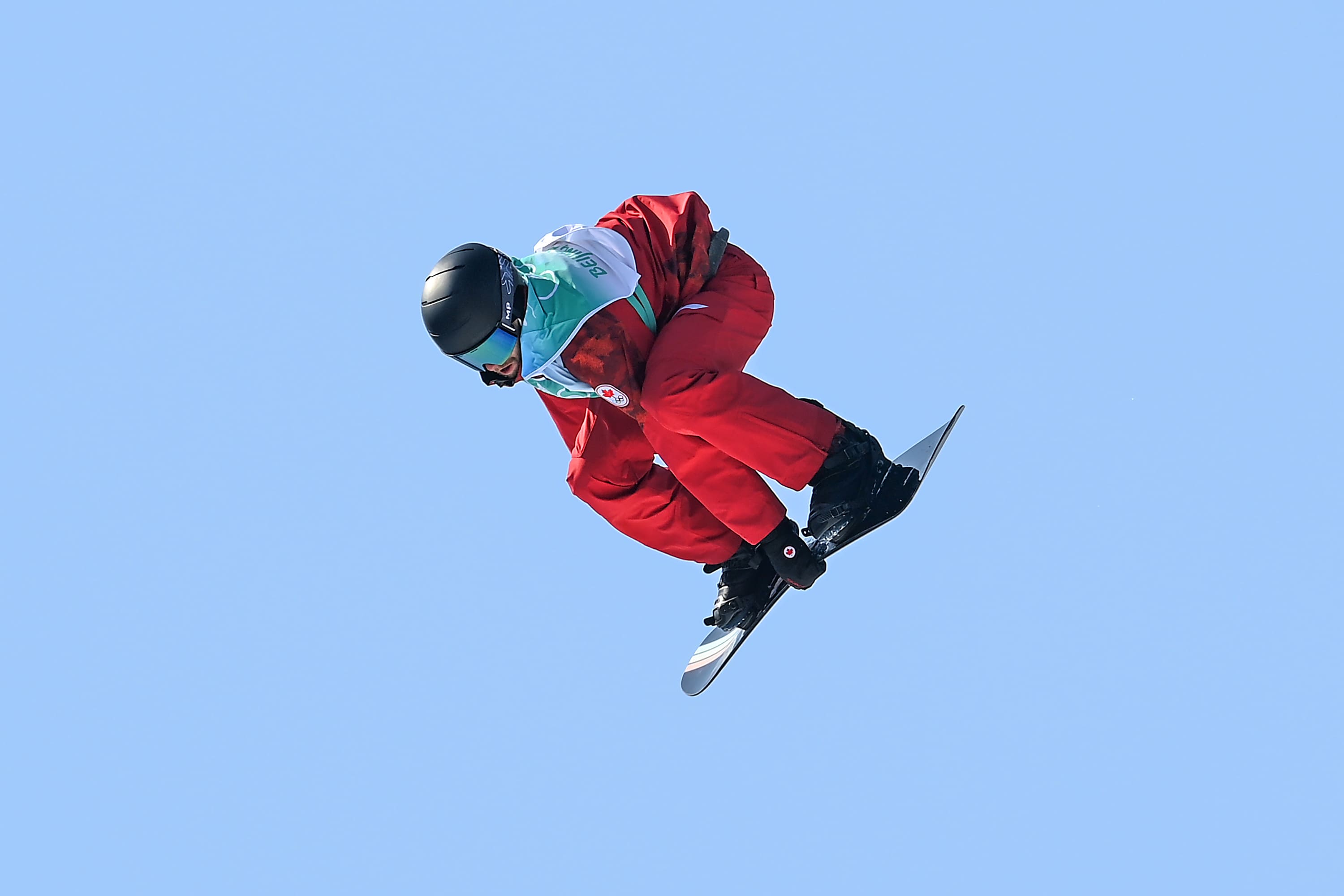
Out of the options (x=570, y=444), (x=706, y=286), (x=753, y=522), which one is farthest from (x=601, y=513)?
(x=706, y=286)

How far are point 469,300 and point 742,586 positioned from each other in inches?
80.8

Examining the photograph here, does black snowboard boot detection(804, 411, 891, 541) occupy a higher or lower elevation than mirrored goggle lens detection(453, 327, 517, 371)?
lower

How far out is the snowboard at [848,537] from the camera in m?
6.18

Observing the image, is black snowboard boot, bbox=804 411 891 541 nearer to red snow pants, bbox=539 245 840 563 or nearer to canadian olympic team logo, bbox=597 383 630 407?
red snow pants, bbox=539 245 840 563

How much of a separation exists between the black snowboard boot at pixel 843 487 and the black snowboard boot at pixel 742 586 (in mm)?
488

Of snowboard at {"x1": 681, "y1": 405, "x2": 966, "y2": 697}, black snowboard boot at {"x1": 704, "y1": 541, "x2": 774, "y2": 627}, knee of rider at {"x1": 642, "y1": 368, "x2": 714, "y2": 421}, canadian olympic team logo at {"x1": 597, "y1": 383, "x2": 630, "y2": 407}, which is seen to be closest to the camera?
knee of rider at {"x1": 642, "y1": 368, "x2": 714, "y2": 421}

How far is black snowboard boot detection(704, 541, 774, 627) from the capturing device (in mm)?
6551

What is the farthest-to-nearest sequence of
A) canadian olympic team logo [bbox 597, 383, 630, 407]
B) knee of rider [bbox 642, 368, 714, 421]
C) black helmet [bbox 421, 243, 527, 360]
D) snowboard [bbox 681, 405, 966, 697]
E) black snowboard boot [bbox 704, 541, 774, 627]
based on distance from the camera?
black snowboard boot [bbox 704, 541, 774, 627], snowboard [bbox 681, 405, 966, 697], canadian olympic team logo [bbox 597, 383, 630, 407], knee of rider [bbox 642, 368, 714, 421], black helmet [bbox 421, 243, 527, 360]

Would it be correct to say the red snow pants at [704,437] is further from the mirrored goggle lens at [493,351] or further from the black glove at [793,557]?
the mirrored goggle lens at [493,351]

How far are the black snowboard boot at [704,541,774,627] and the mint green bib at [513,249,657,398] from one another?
1220 millimetres

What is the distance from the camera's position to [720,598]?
21.9 feet

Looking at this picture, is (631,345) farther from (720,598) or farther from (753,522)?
(720,598)

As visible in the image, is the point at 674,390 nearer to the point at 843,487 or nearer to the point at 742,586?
the point at 843,487

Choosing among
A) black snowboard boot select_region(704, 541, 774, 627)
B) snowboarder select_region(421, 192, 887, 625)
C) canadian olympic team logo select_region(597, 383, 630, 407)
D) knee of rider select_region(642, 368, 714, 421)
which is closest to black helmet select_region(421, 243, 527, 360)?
snowboarder select_region(421, 192, 887, 625)
